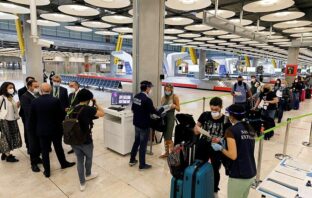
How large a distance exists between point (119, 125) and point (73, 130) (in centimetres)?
139

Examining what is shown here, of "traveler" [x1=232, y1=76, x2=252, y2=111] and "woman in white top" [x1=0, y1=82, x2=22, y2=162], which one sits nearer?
"woman in white top" [x1=0, y1=82, x2=22, y2=162]

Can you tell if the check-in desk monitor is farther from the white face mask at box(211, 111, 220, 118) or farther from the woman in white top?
the white face mask at box(211, 111, 220, 118)

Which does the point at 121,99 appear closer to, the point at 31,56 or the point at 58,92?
the point at 58,92

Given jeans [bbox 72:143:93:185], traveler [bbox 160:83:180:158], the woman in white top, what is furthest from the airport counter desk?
the woman in white top

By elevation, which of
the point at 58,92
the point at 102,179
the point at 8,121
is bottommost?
the point at 102,179

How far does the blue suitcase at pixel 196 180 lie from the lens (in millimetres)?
1989

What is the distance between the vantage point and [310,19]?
8211 mm

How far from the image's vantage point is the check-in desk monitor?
152 inches

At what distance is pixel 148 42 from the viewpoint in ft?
14.1

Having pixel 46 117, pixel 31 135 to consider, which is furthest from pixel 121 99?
pixel 31 135

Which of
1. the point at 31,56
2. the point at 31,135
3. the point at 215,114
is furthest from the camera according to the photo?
the point at 31,56

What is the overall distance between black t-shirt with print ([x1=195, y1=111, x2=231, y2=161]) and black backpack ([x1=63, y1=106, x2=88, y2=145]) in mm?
1443

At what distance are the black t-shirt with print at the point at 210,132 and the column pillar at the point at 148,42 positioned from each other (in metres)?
2.14

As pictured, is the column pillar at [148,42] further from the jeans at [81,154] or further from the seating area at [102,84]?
the seating area at [102,84]
